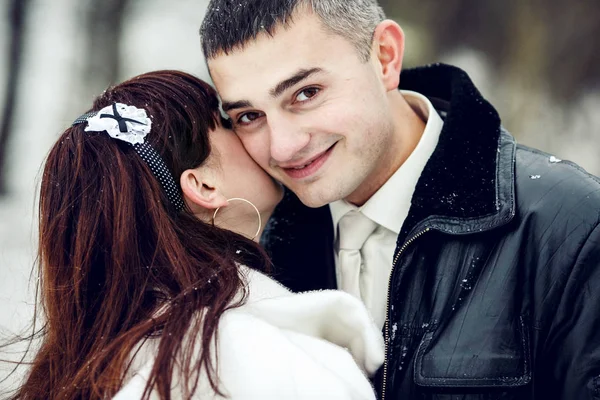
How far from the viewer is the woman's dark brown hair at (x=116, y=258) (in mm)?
1767

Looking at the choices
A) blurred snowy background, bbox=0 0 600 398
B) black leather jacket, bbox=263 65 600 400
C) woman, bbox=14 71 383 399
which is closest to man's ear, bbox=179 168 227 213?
woman, bbox=14 71 383 399

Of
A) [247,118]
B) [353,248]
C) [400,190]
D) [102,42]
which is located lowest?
[353,248]

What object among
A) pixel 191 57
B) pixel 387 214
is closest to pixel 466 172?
pixel 387 214

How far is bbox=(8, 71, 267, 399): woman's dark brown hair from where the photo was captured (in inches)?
69.6

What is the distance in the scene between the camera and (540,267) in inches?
75.5

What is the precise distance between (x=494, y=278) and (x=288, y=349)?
2.17 feet

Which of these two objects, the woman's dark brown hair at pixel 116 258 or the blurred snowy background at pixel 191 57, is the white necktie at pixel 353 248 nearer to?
the woman's dark brown hair at pixel 116 258

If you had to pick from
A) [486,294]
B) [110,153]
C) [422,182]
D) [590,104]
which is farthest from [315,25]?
[590,104]

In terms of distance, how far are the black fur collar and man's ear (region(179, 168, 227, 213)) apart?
589mm

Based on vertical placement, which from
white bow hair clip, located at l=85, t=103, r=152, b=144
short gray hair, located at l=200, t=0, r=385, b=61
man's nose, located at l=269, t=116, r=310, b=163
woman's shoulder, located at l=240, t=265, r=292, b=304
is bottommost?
woman's shoulder, located at l=240, t=265, r=292, b=304

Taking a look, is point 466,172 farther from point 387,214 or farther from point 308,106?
point 308,106

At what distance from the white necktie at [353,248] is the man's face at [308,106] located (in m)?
0.17

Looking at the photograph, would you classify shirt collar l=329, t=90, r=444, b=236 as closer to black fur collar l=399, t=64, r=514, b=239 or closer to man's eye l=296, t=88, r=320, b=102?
black fur collar l=399, t=64, r=514, b=239

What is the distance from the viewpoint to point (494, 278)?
1.96 meters
